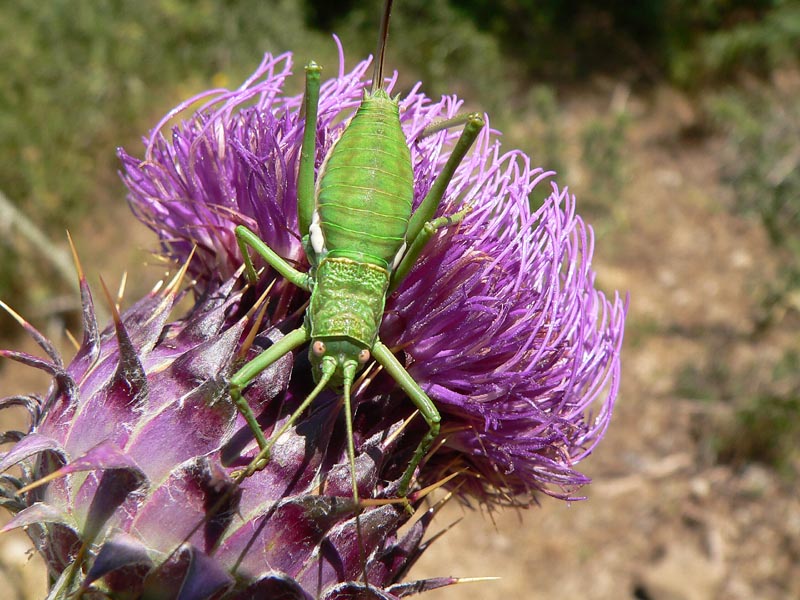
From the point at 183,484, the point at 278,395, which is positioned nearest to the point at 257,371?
the point at 278,395

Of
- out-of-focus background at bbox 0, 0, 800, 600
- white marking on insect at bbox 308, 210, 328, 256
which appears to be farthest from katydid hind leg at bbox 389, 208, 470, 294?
out-of-focus background at bbox 0, 0, 800, 600

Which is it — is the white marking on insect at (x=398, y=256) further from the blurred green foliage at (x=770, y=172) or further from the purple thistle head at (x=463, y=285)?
the blurred green foliage at (x=770, y=172)

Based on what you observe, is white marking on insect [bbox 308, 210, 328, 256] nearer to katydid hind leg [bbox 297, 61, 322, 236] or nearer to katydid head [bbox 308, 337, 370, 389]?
katydid hind leg [bbox 297, 61, 322, 236]

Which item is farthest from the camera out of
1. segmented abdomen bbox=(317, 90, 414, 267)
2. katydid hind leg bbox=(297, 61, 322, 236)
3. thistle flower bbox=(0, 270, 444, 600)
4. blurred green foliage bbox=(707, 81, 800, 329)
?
blurred green foliage bbox=(707, 81, 800, 329)

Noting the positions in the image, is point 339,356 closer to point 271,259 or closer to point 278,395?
point 278,395

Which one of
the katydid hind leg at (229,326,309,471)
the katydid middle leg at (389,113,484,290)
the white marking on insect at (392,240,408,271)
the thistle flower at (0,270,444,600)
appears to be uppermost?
the katydid middle leg at (389,113,484,290)

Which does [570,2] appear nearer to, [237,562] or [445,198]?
[445,198]
